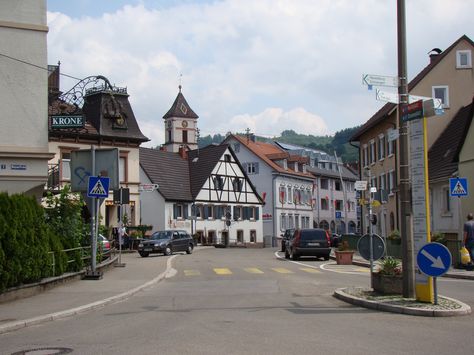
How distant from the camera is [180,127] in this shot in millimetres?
94375

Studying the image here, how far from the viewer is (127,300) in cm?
1498

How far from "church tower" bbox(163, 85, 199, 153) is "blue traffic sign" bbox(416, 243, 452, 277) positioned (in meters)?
82.1

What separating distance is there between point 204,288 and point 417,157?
7.42 metres

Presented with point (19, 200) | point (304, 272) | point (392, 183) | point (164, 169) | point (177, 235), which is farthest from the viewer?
point (164, 169)

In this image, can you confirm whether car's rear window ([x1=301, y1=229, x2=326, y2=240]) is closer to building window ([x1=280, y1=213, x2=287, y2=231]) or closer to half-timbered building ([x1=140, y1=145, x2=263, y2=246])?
half-timbered building ([x1=140, y1=145, x2=263, y2=246])

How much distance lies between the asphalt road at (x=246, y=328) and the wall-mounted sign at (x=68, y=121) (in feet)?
28.9

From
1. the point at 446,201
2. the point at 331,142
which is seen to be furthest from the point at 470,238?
the point at 331,142

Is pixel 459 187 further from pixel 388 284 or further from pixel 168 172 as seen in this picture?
pixel 168 172

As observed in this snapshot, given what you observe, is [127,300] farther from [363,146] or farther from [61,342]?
[363,146]

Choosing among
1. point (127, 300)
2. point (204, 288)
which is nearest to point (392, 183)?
point (204, 288)

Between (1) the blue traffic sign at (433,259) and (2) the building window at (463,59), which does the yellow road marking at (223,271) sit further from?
(2) the building window at (463,59)

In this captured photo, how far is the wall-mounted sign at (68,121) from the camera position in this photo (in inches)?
888

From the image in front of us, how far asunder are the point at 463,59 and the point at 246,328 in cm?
3731

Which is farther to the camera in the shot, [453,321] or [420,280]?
[420,280]
